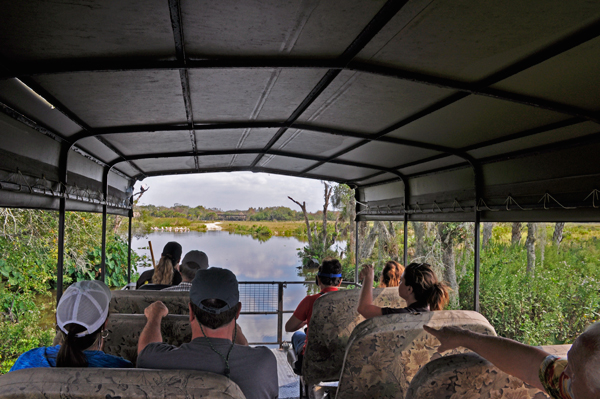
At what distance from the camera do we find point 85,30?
1688mm

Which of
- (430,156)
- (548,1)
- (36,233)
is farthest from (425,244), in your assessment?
(548,1)

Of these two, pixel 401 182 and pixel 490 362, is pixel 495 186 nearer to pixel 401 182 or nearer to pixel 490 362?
pixel 401 182

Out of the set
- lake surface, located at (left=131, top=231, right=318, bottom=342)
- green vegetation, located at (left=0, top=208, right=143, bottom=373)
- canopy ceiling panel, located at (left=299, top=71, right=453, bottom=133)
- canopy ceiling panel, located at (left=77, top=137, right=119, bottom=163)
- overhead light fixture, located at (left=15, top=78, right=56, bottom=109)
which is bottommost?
lake surface, located at (left=131, top=231, right=318, bottom=342)

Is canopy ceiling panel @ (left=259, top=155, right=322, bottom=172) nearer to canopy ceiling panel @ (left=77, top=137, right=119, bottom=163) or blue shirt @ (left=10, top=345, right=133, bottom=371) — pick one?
canopy ceiling panel @ (left=77, top=137, right=119, bottom=163)

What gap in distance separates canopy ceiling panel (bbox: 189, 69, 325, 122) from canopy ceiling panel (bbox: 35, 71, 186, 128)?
0.58ft

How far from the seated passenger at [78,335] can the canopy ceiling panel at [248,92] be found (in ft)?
4.62

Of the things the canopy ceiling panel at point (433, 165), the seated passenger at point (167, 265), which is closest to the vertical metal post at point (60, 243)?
the seated passenger at point (167, 265)

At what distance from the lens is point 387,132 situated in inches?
143

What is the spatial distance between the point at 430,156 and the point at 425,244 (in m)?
10.8

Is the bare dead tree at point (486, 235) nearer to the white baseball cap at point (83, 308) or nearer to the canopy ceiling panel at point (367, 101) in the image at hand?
the canopy ceiling panel at point (367, 101)

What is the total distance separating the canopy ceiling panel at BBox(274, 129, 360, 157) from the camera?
407cm

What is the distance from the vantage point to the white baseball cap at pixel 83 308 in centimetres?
161

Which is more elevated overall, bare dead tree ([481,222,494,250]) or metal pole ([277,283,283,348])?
bare dead tree ([481,222,494,250])

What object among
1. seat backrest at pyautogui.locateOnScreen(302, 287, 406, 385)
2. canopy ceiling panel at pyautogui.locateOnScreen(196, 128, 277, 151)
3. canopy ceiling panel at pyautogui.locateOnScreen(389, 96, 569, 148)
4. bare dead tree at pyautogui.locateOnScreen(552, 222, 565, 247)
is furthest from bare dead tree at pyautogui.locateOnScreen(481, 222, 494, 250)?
seat backrest at pyautogui.locateOnScreen(302, 287, 406, 385)
